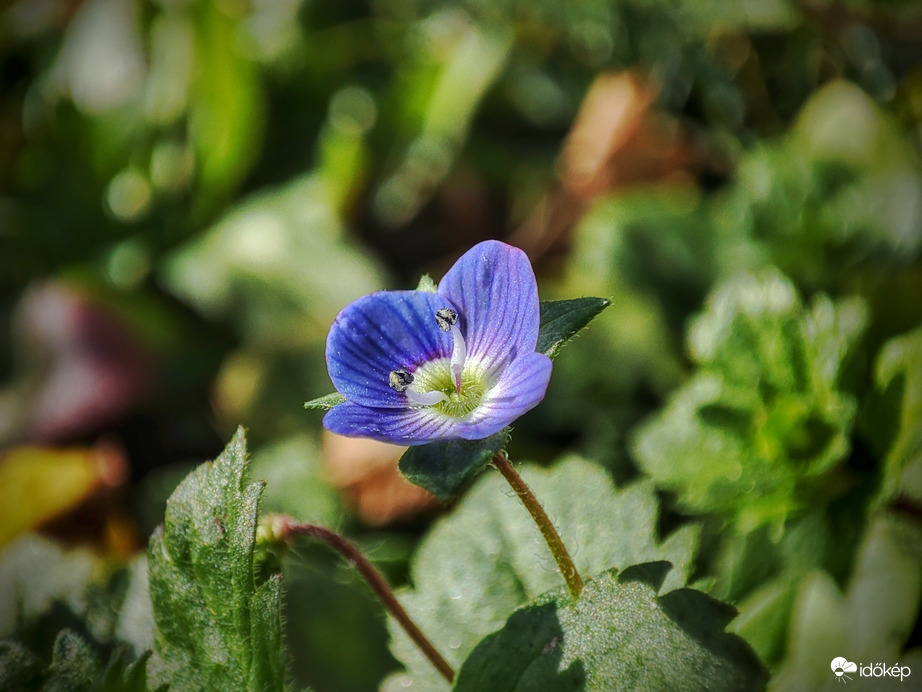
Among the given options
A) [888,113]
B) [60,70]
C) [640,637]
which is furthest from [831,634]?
[60,70]

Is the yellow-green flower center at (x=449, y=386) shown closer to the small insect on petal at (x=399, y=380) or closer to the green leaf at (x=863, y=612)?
the small insect on petal at (x=399, y=380)

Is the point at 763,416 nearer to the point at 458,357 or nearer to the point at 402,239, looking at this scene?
the point at 458,357

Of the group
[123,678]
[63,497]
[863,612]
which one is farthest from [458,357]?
[63,497]

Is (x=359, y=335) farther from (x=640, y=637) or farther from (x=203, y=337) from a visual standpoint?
(x=203, y=337)

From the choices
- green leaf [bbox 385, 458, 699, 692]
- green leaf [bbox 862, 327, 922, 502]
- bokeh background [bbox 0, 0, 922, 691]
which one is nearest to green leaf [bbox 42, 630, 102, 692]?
bokeh background [bbox 0, 0, 922, 691]

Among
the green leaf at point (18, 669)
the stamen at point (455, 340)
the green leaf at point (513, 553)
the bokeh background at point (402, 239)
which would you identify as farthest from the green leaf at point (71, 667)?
the stamen at point (455, 340)

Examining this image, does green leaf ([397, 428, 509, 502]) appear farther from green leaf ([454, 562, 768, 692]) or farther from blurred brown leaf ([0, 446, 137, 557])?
blurred brown leaf ([0, 446, 137, 557])
